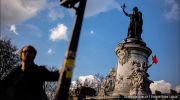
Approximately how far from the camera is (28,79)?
110 inches

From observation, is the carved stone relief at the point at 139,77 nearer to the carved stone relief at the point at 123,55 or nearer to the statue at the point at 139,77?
the statue at the point at 139,77

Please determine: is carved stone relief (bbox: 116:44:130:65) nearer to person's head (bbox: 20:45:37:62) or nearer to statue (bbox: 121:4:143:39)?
statue (bbox: 121:4:143:39)

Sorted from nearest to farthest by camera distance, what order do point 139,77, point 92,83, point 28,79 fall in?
point 28,79
point 139,77
point 92,83

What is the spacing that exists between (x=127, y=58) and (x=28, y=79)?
12533 mm

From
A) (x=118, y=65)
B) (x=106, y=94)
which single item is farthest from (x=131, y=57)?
(x=106, y=94)

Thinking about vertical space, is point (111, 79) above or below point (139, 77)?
below

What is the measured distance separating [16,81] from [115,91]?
461 inches

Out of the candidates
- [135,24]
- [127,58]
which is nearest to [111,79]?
[127,58]

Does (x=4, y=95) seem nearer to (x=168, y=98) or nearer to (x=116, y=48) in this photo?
(x=168, y=98)

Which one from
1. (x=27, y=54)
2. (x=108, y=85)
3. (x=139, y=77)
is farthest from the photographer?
(x=108, y=85)

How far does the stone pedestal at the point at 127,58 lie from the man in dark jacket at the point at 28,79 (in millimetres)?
11111

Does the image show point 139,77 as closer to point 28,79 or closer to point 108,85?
point 108,85

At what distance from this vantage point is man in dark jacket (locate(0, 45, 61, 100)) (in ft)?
8.78

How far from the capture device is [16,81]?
9.23 ft
